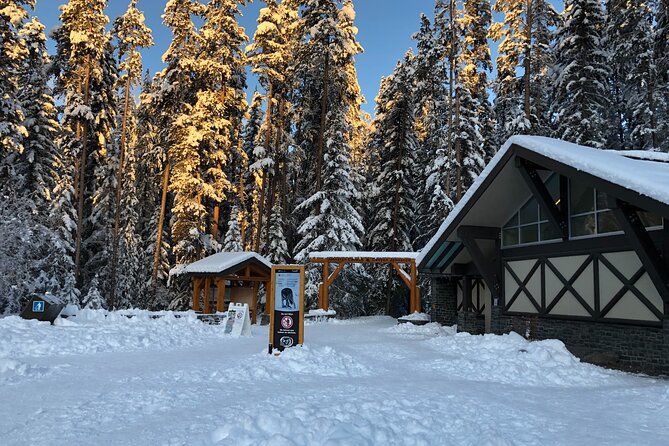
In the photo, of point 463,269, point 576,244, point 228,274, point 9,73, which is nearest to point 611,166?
point 576,244

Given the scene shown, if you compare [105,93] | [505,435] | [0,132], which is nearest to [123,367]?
[505,435]

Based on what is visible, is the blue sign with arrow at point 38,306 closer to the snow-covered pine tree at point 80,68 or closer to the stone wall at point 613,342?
the snow-covered pine tree at point 80,68

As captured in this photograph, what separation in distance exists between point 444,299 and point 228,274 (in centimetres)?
1001

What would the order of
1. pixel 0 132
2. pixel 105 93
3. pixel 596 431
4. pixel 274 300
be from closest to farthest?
pixel 596 431 → pixel 274 300 → pixel 0 132 → pixel 105 93

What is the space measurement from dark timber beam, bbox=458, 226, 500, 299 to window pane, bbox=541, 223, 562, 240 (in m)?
2.04

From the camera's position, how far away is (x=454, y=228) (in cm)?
1608

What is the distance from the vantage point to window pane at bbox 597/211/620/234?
11742mm

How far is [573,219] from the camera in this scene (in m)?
13.0

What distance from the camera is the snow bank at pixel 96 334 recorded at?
10.6 m

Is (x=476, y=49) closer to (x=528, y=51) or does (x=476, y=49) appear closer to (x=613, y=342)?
(x=528, y=51)

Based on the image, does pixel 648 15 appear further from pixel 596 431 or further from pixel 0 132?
pixel 0 132

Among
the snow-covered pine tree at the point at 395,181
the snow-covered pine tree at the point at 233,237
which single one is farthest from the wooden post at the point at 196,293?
the snow-covered pine tree at the point at 395,181

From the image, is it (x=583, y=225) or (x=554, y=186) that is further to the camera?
(x=554, y=186)

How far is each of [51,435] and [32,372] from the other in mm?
3640
